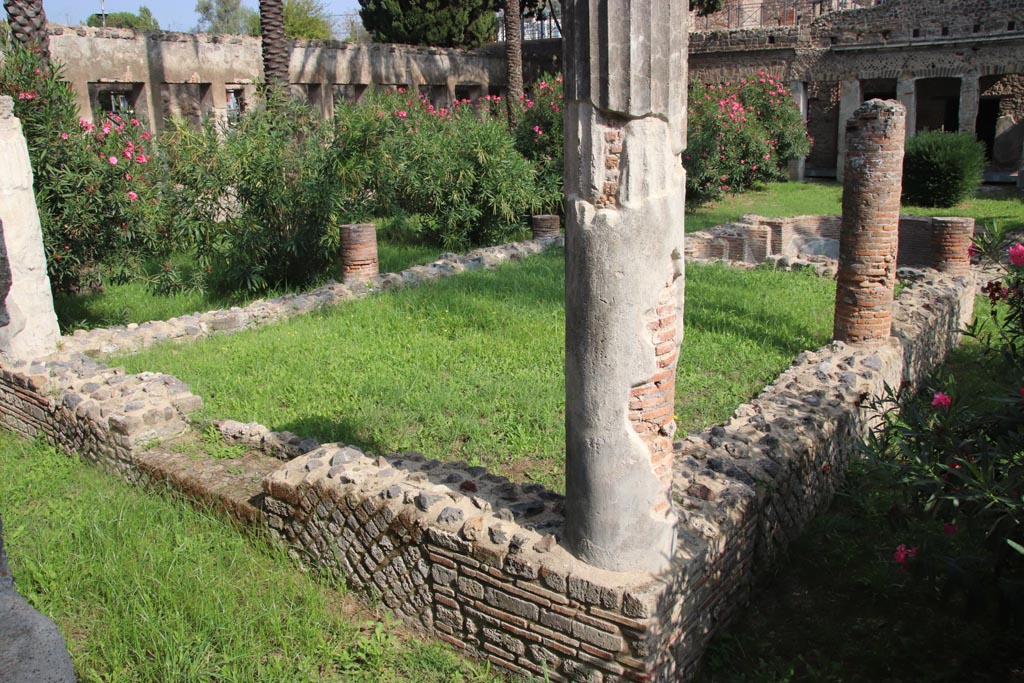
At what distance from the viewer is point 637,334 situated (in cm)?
329

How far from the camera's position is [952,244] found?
10125 millimetres

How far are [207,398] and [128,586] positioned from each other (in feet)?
8.80

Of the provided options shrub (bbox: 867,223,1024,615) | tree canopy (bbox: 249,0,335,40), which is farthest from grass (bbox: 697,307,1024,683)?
tree canopy (bbox: 249,0,335,40)

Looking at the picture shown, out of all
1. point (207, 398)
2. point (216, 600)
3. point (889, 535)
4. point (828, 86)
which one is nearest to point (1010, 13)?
point (828, 86)

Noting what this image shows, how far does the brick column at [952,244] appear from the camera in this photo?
33.0ft

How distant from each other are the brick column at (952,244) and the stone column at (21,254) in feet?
31.5

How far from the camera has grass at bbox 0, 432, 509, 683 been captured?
11.8 ft

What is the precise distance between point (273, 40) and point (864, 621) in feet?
39.7

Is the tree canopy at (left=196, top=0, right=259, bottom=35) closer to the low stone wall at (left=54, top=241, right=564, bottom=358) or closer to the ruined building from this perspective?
the ruined building

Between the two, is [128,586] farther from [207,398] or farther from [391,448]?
[207,398]

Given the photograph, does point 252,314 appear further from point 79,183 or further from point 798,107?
point 798,107

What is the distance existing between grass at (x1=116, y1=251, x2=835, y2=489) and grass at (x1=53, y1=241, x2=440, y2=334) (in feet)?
5.81

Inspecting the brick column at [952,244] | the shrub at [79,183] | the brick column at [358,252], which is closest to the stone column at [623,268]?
the shrub at [79,183]

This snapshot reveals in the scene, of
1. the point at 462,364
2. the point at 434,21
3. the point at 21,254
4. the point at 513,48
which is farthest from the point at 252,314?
the point at 434,21
